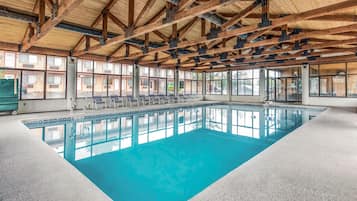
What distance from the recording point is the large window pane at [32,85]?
8.65 m

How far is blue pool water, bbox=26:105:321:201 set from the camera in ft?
10.1

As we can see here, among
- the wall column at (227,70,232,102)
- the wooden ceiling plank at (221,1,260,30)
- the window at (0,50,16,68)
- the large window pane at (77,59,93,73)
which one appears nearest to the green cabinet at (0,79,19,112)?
the window at (0,50,16,68)

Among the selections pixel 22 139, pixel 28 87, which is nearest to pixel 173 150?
pixel 22 139

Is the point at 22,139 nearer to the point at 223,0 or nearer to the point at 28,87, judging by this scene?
the point at 223,0

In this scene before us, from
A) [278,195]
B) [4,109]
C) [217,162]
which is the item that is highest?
[4,109]

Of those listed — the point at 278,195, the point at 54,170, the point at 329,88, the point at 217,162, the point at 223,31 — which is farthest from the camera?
the point at 329,88

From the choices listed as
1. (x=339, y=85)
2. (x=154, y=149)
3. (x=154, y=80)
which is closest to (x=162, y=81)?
(x=154, y=80)

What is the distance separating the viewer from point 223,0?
11.9ft

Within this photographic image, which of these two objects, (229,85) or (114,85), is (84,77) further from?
(229,85)

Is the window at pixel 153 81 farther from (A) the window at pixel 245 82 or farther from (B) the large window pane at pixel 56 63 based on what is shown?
(A) the window at pixel 245 82

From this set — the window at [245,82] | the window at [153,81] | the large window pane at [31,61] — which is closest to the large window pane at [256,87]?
the window at [245,82]

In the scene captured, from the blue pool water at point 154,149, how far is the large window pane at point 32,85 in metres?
2.73

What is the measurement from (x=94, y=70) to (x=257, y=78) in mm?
12046

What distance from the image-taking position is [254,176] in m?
2.51
